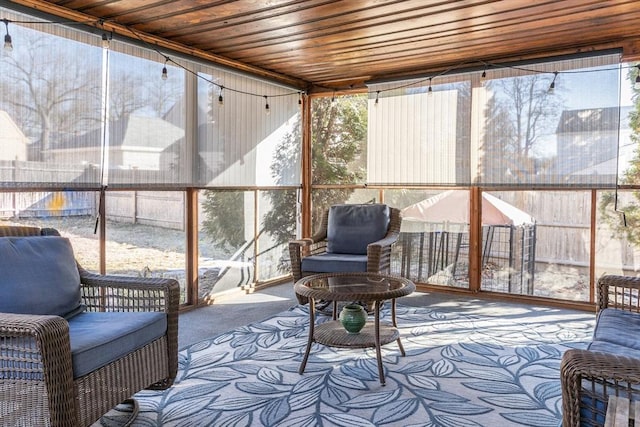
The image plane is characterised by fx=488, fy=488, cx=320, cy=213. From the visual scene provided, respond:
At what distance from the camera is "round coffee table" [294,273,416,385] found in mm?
2854

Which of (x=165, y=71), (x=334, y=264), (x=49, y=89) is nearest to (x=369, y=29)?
(x=165, y=71)

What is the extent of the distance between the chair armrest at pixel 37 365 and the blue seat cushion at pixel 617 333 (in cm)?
213

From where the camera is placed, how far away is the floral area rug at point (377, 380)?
246 cm

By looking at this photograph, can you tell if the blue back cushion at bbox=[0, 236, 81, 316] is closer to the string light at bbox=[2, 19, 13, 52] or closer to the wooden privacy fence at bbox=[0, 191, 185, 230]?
the wooden privacy fence at bbox=[0, 191, 185, 230]

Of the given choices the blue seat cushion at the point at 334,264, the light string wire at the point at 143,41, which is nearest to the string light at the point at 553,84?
the blue seat cushion at the point at 334,264

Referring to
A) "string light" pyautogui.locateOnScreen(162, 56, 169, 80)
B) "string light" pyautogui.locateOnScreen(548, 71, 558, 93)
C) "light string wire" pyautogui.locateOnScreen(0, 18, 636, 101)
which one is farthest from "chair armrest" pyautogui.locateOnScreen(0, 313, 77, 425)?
"string light" pyautogui.locateOnScreen(548, 71, 558, 93)

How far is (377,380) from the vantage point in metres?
2.91

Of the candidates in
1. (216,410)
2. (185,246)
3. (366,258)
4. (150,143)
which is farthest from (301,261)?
(216,410)

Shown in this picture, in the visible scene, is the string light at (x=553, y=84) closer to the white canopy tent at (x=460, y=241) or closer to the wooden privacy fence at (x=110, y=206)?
the white canopy tent at (x=460, y=241)

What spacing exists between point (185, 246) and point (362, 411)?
267 cm

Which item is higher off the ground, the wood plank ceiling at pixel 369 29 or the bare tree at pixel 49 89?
the wood plank ceiling at pixel 369 29

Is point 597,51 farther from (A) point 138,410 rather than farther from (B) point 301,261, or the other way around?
(A) point 138,410

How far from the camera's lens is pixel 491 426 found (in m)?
2.35

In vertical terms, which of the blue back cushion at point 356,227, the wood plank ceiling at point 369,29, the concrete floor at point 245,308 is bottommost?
the concrete floor at point 245,308
